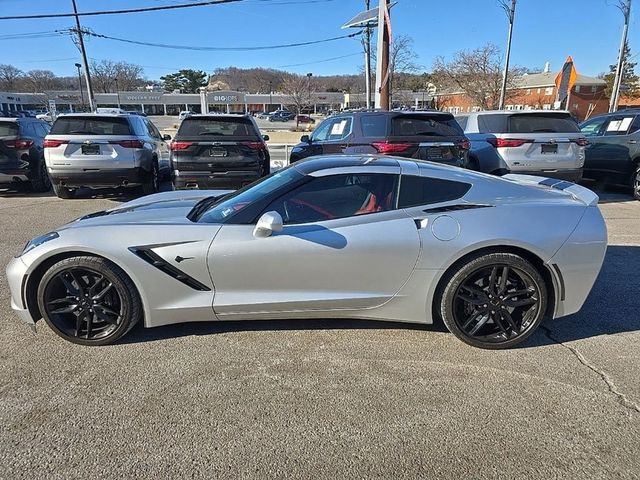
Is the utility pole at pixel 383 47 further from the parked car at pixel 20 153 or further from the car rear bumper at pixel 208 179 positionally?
the parked car at pixel 20 153

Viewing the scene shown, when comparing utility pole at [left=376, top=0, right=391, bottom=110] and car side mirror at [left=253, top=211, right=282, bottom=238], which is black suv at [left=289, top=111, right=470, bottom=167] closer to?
car side mirror at [left=253, top=211, right=282, bottom=238]

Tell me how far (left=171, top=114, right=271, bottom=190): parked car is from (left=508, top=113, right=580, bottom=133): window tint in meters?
4.79

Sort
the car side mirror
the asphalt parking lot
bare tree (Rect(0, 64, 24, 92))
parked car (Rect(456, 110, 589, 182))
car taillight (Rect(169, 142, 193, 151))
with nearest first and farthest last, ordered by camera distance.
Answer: the asphalt parking lot → the car side mirror → car taillight (Rect(169, 142, 193, 151)) → parked car (Rect(456, 110, 589, 182)) → bare tree (Rect(0, 64, 24, 92))

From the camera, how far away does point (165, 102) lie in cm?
9294

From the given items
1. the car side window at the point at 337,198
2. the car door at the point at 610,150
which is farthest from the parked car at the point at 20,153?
the car door at the point at 610,150

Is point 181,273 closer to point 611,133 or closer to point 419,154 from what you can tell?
point 419,154

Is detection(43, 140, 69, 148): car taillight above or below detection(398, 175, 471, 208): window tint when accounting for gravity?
above

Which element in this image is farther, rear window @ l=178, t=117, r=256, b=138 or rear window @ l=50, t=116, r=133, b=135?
rear window @ l=50, t=116, r=133, b=135

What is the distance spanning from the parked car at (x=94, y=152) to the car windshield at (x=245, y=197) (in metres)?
5.16

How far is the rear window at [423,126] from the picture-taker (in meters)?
7.00

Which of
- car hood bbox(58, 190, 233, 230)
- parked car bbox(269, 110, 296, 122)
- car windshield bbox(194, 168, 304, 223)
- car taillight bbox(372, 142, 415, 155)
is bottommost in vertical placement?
car hood bbox(58, 190, 233, 230)

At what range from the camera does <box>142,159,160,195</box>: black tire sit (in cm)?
854

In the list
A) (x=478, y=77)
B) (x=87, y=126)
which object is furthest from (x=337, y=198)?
(x=478, y=77)

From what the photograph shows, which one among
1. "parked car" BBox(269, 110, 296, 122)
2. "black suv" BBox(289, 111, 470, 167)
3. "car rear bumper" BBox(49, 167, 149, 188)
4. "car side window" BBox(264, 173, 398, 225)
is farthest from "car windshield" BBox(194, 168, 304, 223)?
"parked car" BBox(269, 110, 296, 122)
